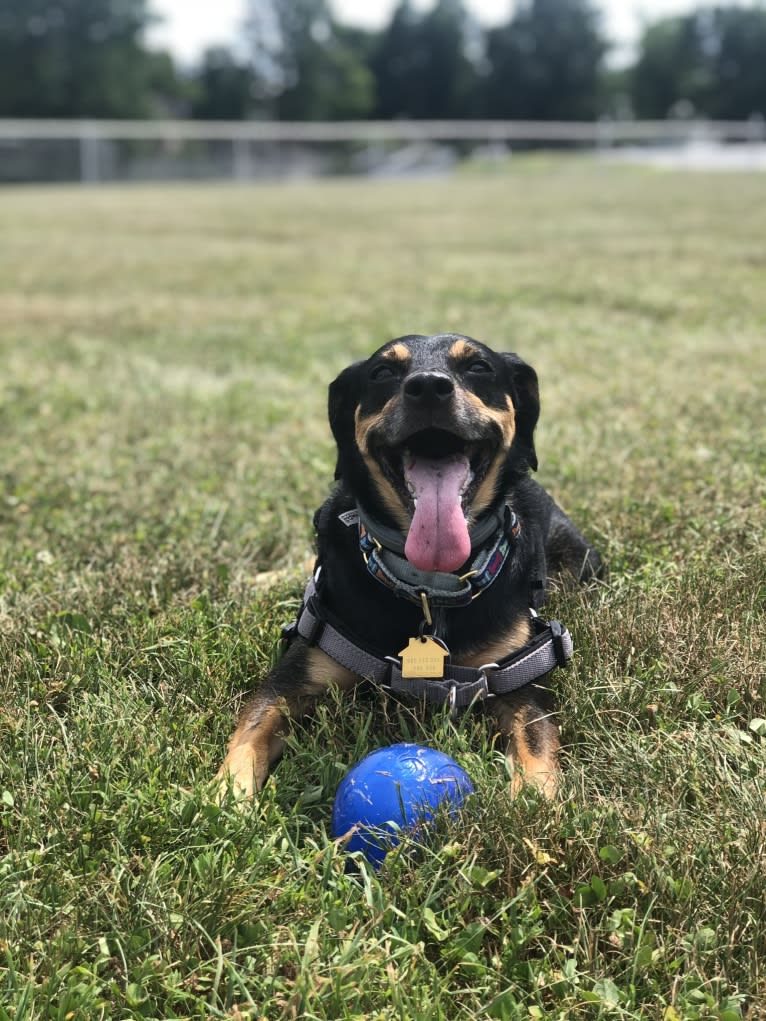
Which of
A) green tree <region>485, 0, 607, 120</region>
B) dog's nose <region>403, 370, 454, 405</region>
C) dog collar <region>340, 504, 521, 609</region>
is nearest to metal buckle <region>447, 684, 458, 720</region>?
dog collar <region>340, 504, 521, 609</region>

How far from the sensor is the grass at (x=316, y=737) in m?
2.04

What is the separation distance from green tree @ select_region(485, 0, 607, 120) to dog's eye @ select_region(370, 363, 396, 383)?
84.6m

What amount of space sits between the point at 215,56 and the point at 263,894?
82632 millimetres

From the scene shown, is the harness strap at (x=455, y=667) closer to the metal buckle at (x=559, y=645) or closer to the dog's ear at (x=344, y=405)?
the metal buckle at (x=559, y=645)

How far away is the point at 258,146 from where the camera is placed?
45.4m

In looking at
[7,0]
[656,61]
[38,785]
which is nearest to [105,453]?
[38,785]

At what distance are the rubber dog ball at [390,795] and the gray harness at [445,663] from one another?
0.39m

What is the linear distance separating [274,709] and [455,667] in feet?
1.74

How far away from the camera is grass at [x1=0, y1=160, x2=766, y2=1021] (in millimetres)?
2037

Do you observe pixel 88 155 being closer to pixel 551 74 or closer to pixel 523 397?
pixel 523 397

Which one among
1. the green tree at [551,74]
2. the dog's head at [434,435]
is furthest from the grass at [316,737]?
the green tree at [551,74]

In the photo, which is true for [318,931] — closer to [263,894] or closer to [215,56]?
[263,894]

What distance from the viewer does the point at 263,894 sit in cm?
219

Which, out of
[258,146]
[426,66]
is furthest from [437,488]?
[426,66]
